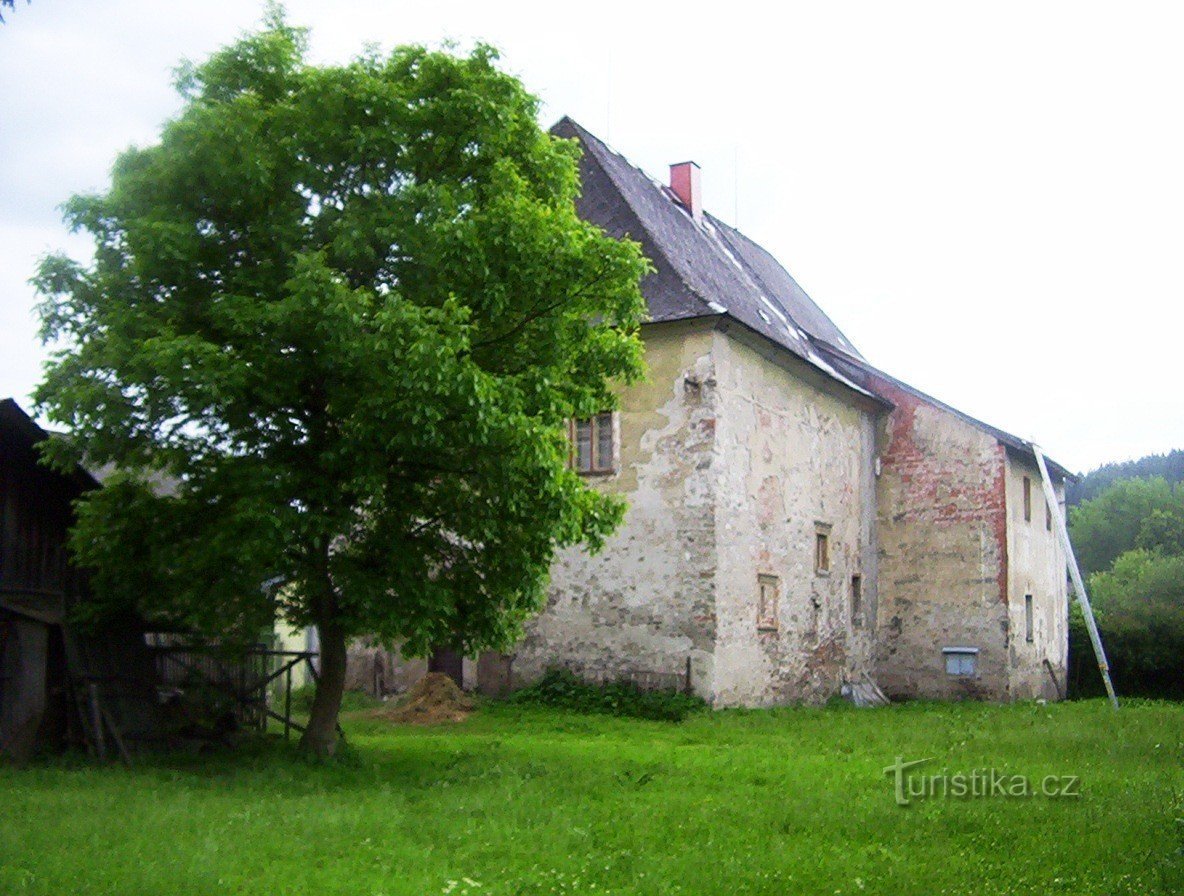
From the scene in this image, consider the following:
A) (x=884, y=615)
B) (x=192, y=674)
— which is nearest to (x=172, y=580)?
(x=192, y=674)

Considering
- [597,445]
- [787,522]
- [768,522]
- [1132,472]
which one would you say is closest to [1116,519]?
[1132,472]

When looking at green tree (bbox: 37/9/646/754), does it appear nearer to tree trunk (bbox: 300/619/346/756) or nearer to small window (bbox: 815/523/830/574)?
tree trunk (bbox: 300/619/346/756)

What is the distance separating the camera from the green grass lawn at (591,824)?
8062mm

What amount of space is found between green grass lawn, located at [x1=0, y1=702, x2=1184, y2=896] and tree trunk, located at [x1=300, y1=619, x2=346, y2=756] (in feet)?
1.26

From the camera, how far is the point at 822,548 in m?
24.7

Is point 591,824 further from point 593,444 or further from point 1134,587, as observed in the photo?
point 1134,587

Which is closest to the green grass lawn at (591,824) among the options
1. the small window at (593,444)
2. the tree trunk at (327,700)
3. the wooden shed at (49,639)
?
the tree trunk at (327,700)

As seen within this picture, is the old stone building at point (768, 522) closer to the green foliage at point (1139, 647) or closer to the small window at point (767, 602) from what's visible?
the small window at point (767, 602)

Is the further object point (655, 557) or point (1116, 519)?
point (1116, 519)

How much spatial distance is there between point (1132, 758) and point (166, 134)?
1297cm

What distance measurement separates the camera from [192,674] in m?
15.4

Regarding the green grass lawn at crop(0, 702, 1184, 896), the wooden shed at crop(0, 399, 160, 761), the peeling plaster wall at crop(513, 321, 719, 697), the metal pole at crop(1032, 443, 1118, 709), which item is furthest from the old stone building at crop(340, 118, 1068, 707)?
the wooden shed at crop(0, 399, 160, 761)

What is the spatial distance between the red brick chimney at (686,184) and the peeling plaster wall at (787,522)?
19.1 feet

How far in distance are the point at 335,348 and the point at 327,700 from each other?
14.0ft
